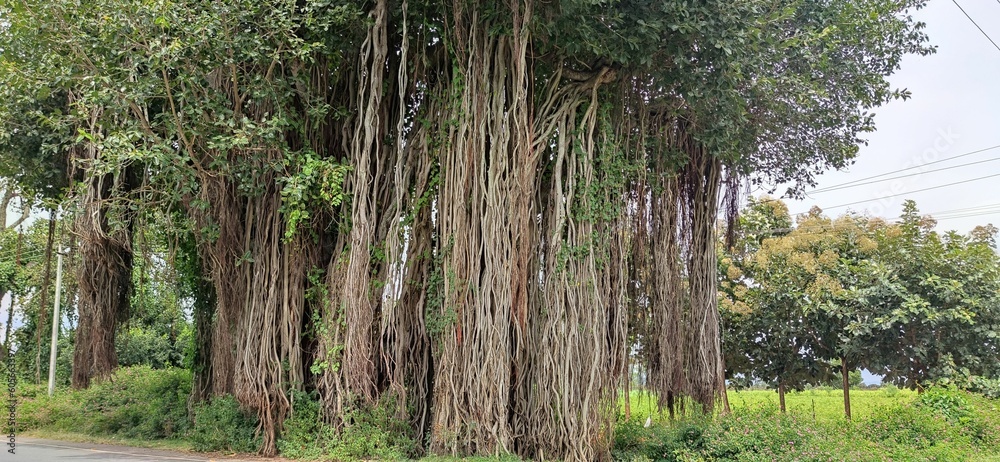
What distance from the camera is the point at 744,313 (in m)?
9.91

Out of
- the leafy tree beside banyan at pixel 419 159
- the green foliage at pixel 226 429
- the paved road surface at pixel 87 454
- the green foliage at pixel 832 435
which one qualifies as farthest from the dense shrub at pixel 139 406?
the green foliage at pixel 832 435

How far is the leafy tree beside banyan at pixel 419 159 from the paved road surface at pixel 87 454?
716 millimetres

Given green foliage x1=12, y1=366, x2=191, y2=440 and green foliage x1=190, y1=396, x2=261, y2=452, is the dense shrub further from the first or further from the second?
green foliage x1=190, y1=396, x2=261, y2=452

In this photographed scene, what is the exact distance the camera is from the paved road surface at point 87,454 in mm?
5938

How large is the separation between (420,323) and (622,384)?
6.01 ft

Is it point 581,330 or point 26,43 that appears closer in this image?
point 581,330

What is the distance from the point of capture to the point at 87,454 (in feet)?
20.8

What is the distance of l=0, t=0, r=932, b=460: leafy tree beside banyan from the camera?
5473 mm

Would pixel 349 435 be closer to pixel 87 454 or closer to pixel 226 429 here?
pixel 226 429

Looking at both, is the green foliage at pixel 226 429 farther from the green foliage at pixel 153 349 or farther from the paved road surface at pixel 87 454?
the green foliage at pixel 153 349

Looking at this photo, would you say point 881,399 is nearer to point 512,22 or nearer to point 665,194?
point 665,194

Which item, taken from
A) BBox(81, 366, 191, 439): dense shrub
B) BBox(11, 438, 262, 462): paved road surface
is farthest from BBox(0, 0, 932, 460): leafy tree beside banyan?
BBox(81, 366, 191, 439): dense shrub

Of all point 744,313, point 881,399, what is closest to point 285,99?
point 744,313

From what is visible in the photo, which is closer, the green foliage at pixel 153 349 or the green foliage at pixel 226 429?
the green foliage at pixel 226 429
